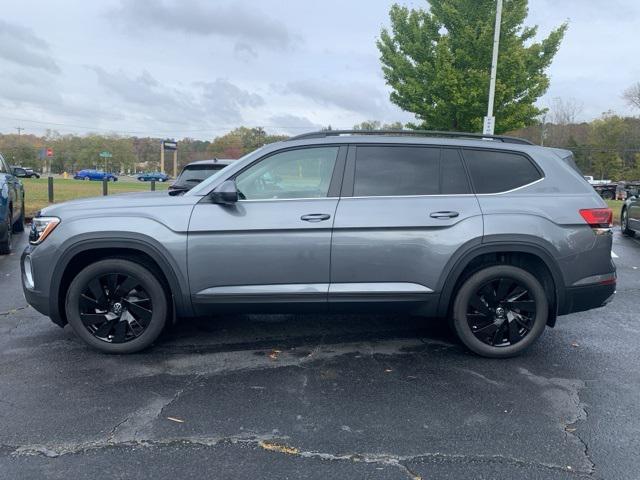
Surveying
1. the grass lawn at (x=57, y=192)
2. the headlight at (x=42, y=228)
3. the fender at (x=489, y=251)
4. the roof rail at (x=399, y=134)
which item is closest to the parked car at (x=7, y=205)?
the grass lawn at (x=57, y=192)

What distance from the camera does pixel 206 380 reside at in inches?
148

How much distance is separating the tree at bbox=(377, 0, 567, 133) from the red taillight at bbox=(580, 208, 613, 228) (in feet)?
42.0


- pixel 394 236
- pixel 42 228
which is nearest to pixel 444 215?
pixel 394 236

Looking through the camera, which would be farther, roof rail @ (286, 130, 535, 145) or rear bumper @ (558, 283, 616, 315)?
roof rail @ (286, 130, 535, 145)

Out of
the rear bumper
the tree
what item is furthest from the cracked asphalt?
the tree

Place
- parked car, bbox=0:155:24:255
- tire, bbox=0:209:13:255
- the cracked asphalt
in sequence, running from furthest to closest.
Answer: tire, bbox=0:209:13:255
parked car, bbox=0:155:24:255
the cracked asphalt

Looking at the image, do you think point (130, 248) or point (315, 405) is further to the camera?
point (130, 248)

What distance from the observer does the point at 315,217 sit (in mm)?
3994

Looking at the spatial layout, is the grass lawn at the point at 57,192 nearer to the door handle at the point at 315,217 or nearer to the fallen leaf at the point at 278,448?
the door handle at the point at 315,217

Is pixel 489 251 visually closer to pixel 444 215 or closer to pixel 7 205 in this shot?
pixel 444 215

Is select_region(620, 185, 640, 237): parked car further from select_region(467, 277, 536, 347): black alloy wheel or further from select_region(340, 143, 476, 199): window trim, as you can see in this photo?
select_region(340, 143, 476, 199): window trim

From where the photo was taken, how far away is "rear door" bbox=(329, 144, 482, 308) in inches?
157

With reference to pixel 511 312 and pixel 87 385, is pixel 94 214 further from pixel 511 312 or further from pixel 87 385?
pixel 511 312

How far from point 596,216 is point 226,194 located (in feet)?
9.63
